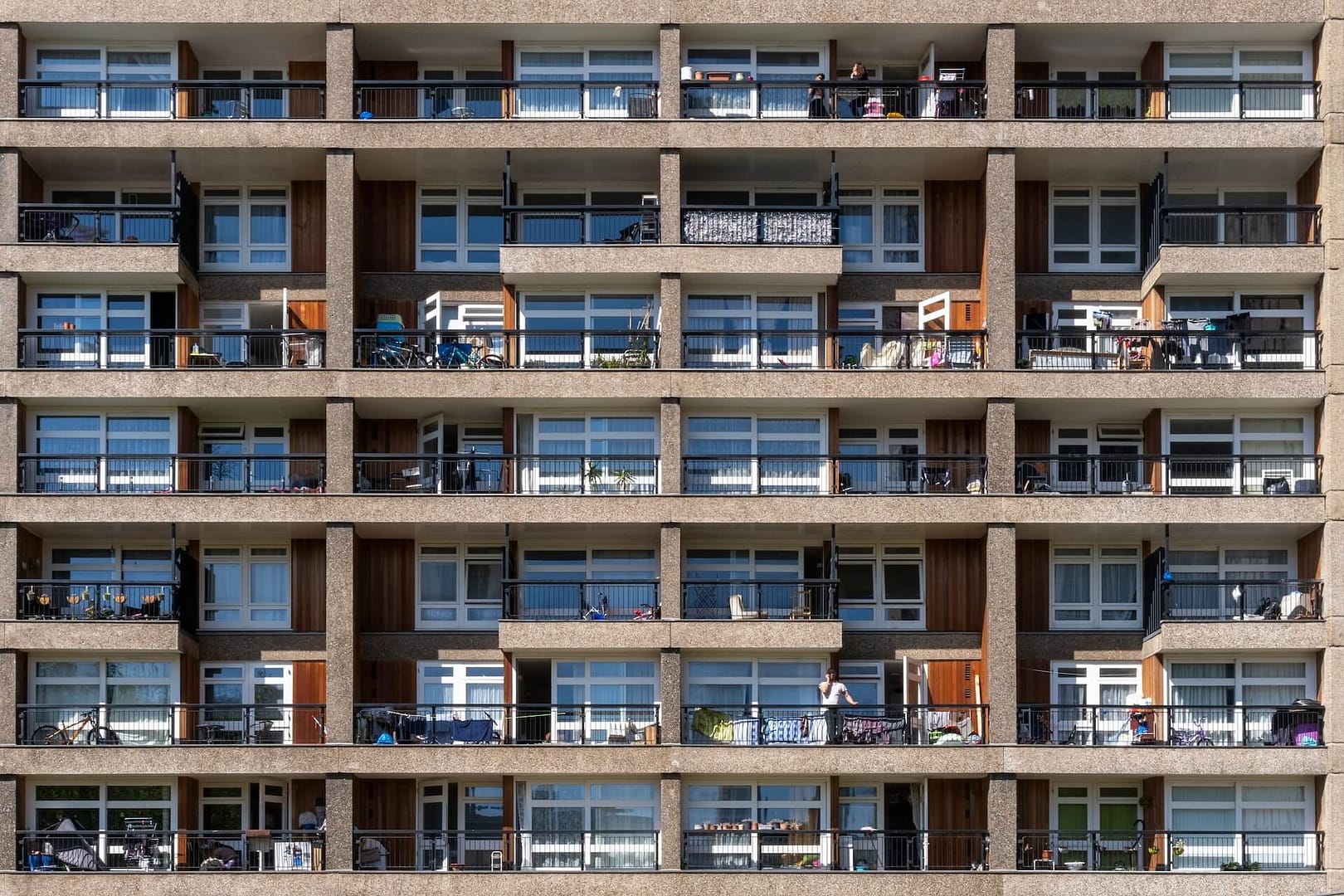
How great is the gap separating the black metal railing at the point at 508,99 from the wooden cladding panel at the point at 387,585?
9943 mm

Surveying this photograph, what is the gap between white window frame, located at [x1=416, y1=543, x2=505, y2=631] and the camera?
2013 inches

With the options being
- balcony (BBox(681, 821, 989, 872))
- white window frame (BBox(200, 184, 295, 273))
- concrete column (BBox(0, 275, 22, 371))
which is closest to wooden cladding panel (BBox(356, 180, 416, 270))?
white window frame (BBox(200, 184, 295, 273))

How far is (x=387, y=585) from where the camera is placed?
168 feet

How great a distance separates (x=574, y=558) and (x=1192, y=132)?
55.8 ft

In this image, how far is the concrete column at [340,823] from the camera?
48.3m

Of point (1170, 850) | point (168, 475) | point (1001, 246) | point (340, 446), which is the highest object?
point (1001, 246)

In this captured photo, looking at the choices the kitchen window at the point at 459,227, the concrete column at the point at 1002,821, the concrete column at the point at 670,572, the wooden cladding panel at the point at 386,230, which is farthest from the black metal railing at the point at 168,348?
the concrete column at the point at 1002,821

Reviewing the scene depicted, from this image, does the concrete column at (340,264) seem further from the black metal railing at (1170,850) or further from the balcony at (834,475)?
the black metal railing at (1170,850)

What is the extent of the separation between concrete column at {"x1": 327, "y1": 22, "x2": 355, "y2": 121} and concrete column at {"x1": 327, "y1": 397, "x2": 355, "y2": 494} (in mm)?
6612

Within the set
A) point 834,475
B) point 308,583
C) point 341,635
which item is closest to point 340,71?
point 308,583

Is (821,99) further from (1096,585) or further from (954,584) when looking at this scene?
(1096,585)

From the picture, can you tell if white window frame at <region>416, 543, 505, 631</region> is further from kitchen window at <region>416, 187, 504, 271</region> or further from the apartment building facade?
kitchen window at <region>416, 187, 504, 271</region>

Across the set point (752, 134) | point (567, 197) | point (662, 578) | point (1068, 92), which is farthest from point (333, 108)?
point (1068, 92)

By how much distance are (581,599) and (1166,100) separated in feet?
58.2
